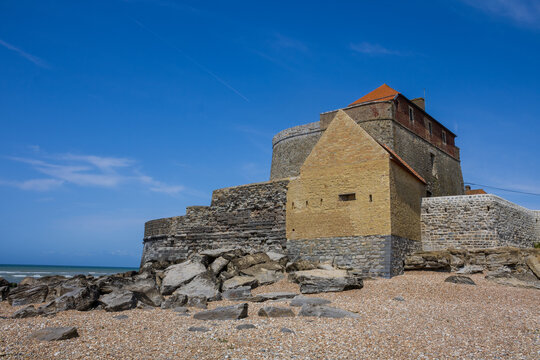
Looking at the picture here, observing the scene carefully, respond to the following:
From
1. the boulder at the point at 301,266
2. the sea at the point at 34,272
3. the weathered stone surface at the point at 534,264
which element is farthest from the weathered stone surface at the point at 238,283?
the sea at the point at 34,272

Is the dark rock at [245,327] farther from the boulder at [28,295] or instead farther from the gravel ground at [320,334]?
the boulder at [28,295]

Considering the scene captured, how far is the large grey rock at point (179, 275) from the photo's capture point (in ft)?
48.4

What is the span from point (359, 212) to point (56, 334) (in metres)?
11.9

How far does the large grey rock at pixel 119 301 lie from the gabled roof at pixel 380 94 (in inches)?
665

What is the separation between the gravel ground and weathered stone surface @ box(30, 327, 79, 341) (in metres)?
0.16

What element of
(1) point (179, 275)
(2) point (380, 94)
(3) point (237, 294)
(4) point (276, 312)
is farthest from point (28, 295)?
(2) point (380, 94)

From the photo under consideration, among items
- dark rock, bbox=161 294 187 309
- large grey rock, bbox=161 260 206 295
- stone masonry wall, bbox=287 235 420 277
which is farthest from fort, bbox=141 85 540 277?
dark rock, bbox=161 294 187 309

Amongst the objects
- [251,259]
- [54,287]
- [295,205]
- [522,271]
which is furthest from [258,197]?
[522,271]

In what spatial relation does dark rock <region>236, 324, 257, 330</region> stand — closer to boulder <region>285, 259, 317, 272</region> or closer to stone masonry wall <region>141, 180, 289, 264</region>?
boulder <region>285, 259, 317, 272</region>

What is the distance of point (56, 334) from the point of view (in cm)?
798

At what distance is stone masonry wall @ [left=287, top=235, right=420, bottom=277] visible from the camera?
1600 cm

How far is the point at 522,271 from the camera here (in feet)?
51.9

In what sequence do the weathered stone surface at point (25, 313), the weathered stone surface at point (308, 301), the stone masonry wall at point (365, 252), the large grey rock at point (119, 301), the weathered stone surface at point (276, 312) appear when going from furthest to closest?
the stone masonry wall at point (365, 252)
the large grey rock at point (119, 301)
the weathered stone surface at point (308, 301)
the weathered stone surface at point (25, 313)
the weathered stone surface at point (276, 312)

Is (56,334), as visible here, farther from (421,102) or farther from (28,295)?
(421,102)
